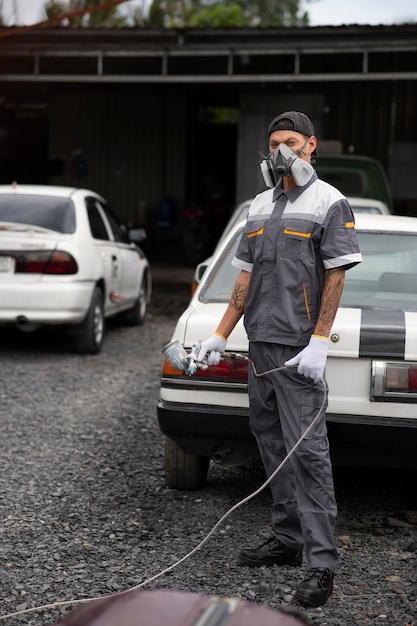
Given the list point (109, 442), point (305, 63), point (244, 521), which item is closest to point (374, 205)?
point (109, 442)

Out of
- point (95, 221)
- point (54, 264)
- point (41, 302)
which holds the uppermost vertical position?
point (95, 221)

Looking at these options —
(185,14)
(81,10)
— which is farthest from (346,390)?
(185,14)

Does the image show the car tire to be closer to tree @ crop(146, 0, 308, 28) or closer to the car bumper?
the car bumper

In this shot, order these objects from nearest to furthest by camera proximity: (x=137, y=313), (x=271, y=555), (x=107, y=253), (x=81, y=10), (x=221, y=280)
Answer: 1. (x=271, y=555)
2. (x=221, y=280)
3. (x=107, y=253)
4. (x=137, y=313)
5. (x=81, y=10)

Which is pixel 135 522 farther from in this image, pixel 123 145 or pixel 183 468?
pixel 123 145

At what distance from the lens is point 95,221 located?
9289 mm

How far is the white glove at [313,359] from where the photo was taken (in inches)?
138

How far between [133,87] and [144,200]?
2360 millimetres

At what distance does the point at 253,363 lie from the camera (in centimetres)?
379

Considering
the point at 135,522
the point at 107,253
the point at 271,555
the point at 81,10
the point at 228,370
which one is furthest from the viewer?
the point at 81,10

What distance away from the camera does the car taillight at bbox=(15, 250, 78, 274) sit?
8.28m

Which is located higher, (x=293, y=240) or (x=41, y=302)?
(x=293, y=240)

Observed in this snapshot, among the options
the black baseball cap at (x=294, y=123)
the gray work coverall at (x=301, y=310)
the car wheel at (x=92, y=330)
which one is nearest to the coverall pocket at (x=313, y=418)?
the gray work coverall at (x=301, y=310)

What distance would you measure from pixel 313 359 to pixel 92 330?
536cm
